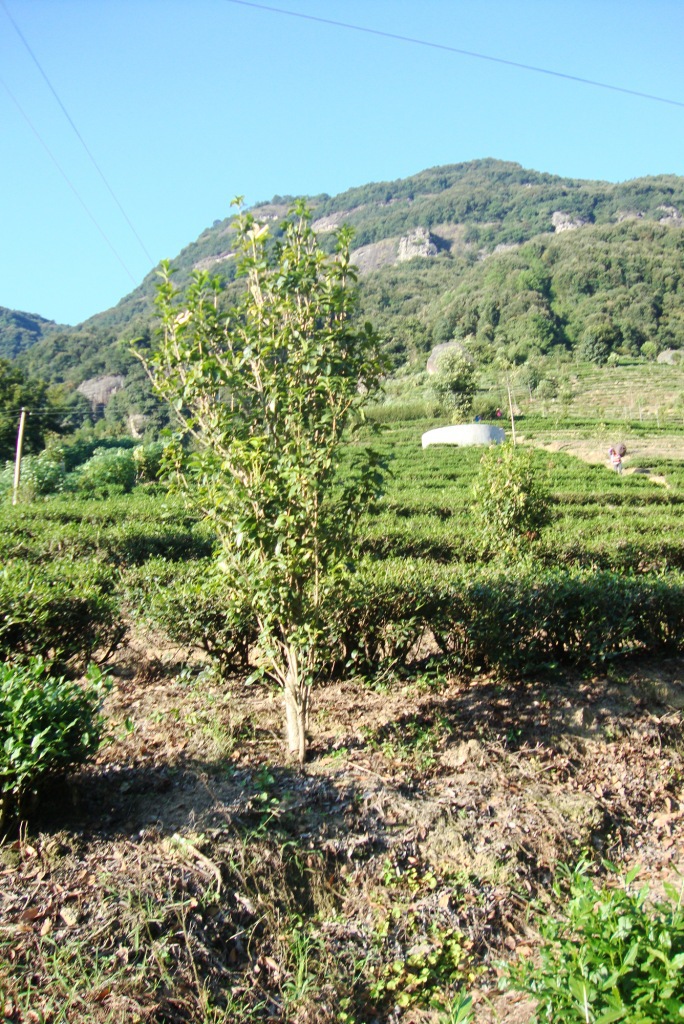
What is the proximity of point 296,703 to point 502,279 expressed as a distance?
97.2 metres

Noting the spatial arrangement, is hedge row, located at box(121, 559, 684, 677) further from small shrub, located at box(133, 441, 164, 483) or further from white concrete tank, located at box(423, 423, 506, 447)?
white concrete tank, located at box(423, 423, 506, 447)

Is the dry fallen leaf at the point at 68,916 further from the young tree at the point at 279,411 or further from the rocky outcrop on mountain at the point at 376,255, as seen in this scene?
the rocky outcrop on mountain at the point at 376,255

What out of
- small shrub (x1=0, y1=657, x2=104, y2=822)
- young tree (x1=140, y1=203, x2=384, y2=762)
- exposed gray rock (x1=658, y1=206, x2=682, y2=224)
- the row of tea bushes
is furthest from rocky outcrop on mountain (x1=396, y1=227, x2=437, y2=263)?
small shrub (x1=0, y1=657, x2=104, y2=822)

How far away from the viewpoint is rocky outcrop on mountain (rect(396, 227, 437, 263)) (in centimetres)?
13512

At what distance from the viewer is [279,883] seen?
284cm

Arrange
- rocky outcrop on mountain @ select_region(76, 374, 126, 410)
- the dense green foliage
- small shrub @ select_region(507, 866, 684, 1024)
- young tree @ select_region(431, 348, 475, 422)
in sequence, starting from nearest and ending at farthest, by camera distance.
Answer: small shrub @ select_region(507, 866, 684, 1024), the dense green foliage, young tree @ select_region(431, 348, 475, 422), rocky outcrop on mountain @ select_region(76, 374, 126, 410)

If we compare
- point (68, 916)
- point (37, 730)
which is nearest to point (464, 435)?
point (37, 730)

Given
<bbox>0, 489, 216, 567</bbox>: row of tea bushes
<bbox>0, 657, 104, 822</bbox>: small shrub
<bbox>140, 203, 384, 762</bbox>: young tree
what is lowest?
<bbox>0, 489, 216, 567</bbox>: row of tea bushes

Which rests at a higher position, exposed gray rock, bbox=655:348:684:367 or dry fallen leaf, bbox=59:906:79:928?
exposed gray rock, bbox=655:348:684:367

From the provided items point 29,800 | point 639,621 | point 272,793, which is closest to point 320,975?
point 272,793

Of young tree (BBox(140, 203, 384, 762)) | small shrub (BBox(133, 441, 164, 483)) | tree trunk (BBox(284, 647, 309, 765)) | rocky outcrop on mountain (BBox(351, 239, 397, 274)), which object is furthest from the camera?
rocky outcrop on mountain (BBox(351, 239, 397, 274))

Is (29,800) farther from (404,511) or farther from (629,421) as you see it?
(629,421)

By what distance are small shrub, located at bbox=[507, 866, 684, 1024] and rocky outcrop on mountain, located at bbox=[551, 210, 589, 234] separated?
147 m

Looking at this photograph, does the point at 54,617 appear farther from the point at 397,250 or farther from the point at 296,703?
the point at 397,250
